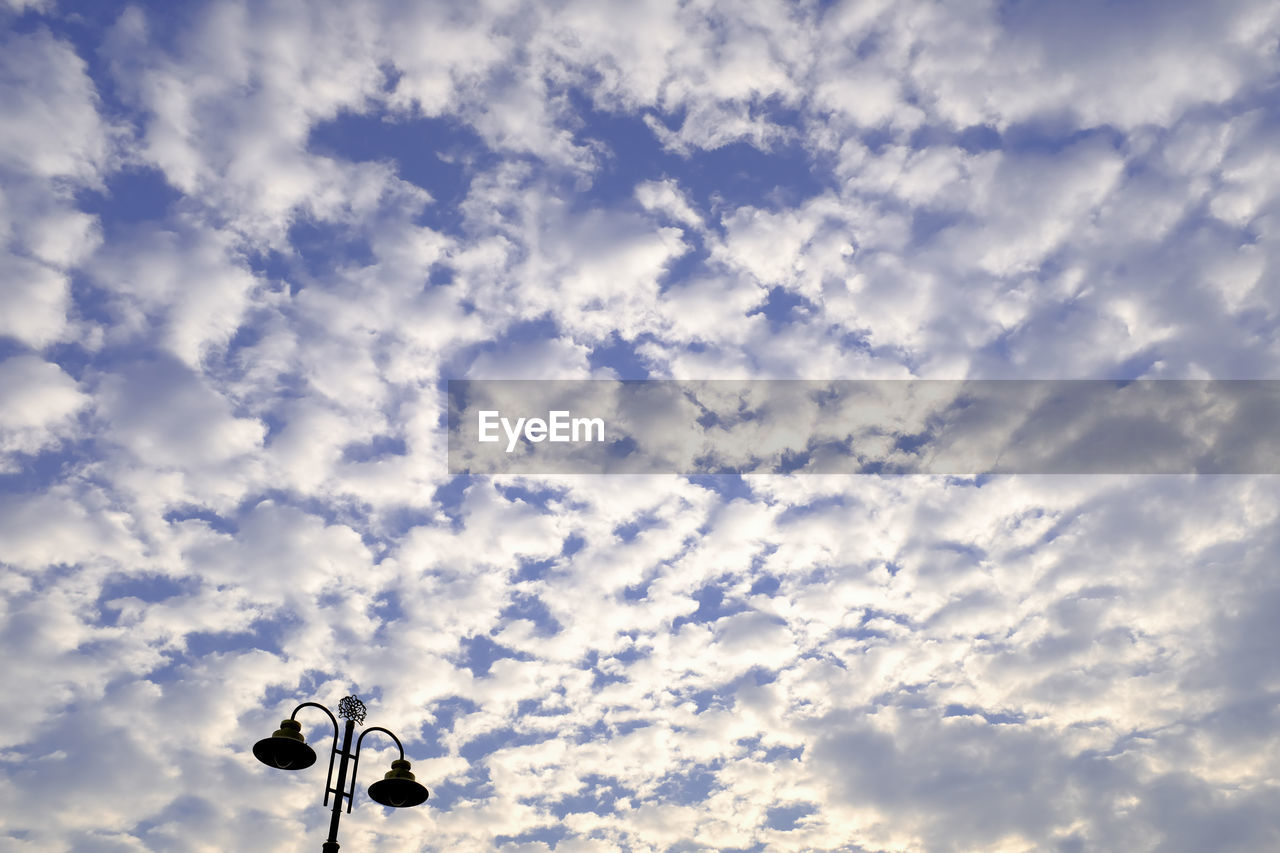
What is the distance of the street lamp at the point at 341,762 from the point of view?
14.3 m

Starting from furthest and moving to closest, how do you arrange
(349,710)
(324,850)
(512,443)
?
(512,443)
(349,710)
(324,850)

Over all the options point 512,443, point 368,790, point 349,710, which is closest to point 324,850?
point 368,790

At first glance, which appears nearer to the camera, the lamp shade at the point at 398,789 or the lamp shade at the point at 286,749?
the lamp shade at the point at 286,749

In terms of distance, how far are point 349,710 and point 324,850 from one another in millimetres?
2829

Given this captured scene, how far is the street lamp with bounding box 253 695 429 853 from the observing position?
47.0 feet

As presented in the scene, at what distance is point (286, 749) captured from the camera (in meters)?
14.4

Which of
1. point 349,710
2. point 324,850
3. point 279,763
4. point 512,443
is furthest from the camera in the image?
point 512,443

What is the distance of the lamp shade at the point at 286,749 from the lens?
14.3 metres

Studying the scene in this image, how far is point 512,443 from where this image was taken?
27812 mm

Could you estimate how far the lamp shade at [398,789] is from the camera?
49.2ft

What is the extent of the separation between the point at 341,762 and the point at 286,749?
0.94 metres

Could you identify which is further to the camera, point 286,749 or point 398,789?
point 398,789

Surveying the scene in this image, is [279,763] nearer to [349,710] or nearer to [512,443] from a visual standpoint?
[349,710]

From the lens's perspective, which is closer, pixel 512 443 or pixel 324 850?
pixel 324 850
